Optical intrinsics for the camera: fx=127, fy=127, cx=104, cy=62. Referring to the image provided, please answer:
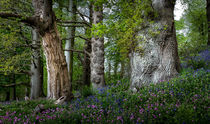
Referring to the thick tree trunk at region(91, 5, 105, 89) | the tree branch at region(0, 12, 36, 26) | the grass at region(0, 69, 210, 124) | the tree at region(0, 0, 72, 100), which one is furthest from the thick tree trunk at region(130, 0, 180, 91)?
the tree branch at region(0, 12, 36, 26)

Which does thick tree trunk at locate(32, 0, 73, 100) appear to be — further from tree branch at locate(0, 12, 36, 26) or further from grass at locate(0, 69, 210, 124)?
grass at locate(0, 69, 210, 124)

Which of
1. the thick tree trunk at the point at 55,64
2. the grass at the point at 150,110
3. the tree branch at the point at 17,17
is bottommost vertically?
the grass at the point at 150,110

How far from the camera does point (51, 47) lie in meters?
5.21

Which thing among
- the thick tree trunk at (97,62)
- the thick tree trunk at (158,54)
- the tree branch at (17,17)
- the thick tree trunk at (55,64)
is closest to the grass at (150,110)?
the thick tree trunk at (158,54)

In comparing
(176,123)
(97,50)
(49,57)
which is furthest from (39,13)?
(176,123)

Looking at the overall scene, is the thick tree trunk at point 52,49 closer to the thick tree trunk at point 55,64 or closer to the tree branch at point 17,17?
the thick tree trunk at point 55,64

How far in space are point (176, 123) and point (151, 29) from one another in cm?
375

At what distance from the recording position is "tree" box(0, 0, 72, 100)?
4988 millimetres

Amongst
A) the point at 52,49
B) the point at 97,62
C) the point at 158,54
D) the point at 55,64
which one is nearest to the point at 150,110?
the point at 158,54

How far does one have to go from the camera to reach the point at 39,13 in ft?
16.4

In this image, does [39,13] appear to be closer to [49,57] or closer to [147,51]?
[49,57]

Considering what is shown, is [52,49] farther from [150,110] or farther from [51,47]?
[150,110]

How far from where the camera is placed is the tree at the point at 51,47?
4.99m

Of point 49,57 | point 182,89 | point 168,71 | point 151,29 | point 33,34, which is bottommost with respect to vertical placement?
point 182,89
